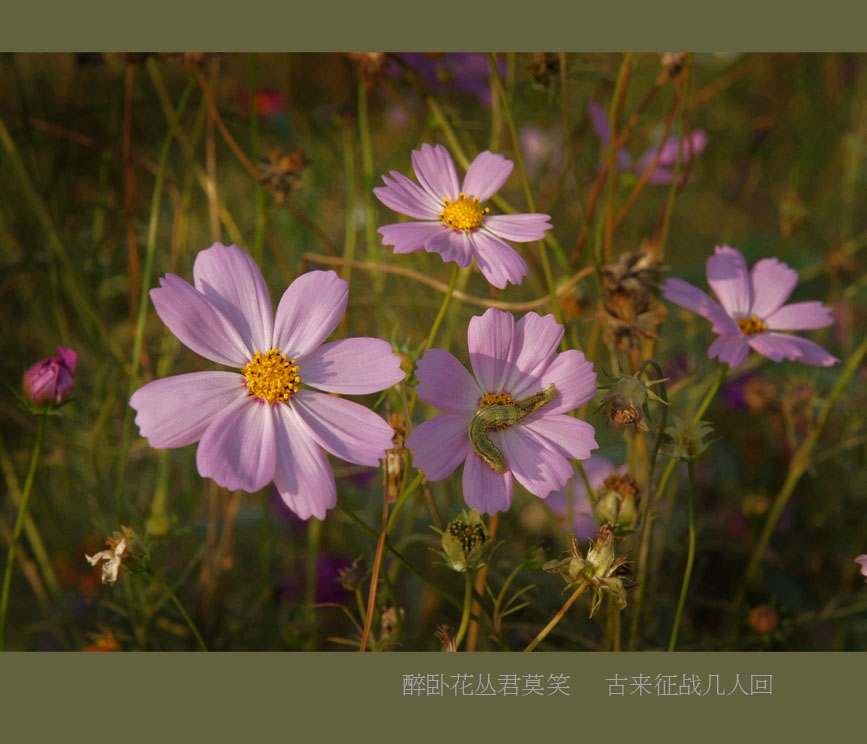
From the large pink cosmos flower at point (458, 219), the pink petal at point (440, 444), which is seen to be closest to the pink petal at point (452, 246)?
the large pink cosmos flower at point (458, 219)

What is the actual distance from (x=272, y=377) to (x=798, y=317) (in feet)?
1.55

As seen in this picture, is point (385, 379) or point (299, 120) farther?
point (299, 120)

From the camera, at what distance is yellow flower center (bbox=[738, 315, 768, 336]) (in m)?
0.65

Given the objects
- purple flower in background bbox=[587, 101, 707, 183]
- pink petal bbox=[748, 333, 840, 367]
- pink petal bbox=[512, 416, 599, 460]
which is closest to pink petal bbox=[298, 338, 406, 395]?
pink petal bbox=[512, 416, 599, 460]

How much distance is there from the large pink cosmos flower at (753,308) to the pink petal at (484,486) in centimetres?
23

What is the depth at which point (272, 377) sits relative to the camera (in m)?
0.51

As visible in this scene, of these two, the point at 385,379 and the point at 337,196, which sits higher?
the point at 337,196

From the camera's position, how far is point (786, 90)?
1.46 m

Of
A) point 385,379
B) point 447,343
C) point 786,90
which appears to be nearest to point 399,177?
point 385,379

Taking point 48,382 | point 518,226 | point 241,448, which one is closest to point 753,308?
point 518,226

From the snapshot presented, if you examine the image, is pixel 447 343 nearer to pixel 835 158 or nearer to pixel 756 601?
pixel 756 601

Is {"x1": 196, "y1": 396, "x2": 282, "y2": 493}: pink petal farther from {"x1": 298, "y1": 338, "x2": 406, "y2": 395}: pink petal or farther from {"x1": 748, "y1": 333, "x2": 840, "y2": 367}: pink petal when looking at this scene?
{"x1": 748, "y1": 333, "x2": 840, "y2": 367}: pink petal

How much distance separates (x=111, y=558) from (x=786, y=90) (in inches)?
57.8

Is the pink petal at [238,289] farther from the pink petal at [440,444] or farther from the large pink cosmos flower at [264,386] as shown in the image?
the pink petal at [440,444]
